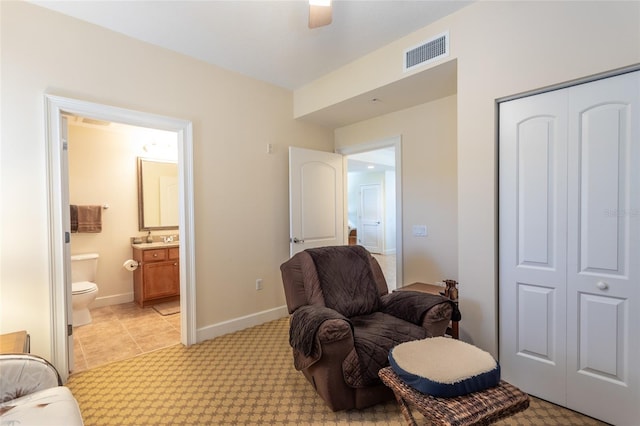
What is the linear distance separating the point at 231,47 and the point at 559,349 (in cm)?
336

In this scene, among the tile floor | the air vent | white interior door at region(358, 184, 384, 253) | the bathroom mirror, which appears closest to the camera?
the air vent

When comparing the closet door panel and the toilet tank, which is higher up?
the closet door panel

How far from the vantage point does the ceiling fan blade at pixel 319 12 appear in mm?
1714

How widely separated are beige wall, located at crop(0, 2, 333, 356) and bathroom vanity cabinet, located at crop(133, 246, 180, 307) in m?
1.48

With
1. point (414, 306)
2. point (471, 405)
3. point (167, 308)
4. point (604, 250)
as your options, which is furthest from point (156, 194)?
point (604, 250)

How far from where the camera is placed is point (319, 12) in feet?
5.79

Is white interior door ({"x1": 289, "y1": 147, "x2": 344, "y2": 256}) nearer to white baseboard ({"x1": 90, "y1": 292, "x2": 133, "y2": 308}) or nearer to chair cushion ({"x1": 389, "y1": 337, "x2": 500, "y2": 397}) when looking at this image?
chair cushion ({"x1": 389, "y1": 337, "x2": 500, "y2": 397})

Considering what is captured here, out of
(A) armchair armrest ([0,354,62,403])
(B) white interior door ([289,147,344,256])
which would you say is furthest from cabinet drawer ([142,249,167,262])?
(A) armchair armrest ([0,354,62,403])

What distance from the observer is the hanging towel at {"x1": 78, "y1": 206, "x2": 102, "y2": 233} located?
381 cm

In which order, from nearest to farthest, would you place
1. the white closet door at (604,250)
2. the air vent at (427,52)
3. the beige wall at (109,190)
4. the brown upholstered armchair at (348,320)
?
the white closet door at (604,250), the brown upholstered armchair at (348,320), the air vent at (427,52), the beige wall at (109,190)

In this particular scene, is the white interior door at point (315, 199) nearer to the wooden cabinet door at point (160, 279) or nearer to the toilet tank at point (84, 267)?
the wooden cabinet door at point (160, 279)

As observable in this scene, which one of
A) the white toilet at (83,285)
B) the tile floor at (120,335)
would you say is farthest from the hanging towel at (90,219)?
the tile floor at (120,335)

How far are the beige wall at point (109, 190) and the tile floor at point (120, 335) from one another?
46 centimetres

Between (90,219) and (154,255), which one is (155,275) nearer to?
(154,255)
